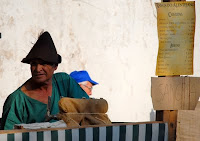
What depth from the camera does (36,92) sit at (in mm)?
3781

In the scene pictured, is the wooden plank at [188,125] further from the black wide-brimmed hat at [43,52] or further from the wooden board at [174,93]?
the black wide-brimmed hat at [43,52]

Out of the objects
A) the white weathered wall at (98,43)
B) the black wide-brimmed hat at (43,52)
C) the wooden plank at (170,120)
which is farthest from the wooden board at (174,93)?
the white weathered wall at (98,43)

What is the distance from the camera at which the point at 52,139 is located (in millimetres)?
2877

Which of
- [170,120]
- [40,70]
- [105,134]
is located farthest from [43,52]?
[170,120]

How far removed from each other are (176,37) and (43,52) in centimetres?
93

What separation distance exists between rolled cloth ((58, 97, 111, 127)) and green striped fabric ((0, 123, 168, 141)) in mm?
95

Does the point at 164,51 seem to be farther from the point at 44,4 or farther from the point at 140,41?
the point at 140,41

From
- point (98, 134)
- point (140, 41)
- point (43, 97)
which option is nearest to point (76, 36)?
point (140, 41)

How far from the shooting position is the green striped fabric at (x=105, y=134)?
2.79 meters

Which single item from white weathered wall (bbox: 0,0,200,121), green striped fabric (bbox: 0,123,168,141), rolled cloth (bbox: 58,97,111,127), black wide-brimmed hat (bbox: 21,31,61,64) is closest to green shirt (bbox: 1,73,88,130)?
black wide-brimmed hat (bbox: 21,31,61,64)

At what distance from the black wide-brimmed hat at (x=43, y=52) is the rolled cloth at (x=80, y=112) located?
1.81 ft

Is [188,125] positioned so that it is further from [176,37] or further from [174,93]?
[176,37]

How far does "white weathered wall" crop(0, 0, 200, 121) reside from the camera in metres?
6.59

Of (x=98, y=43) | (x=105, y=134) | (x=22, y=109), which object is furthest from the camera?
(x=98, y=43)
